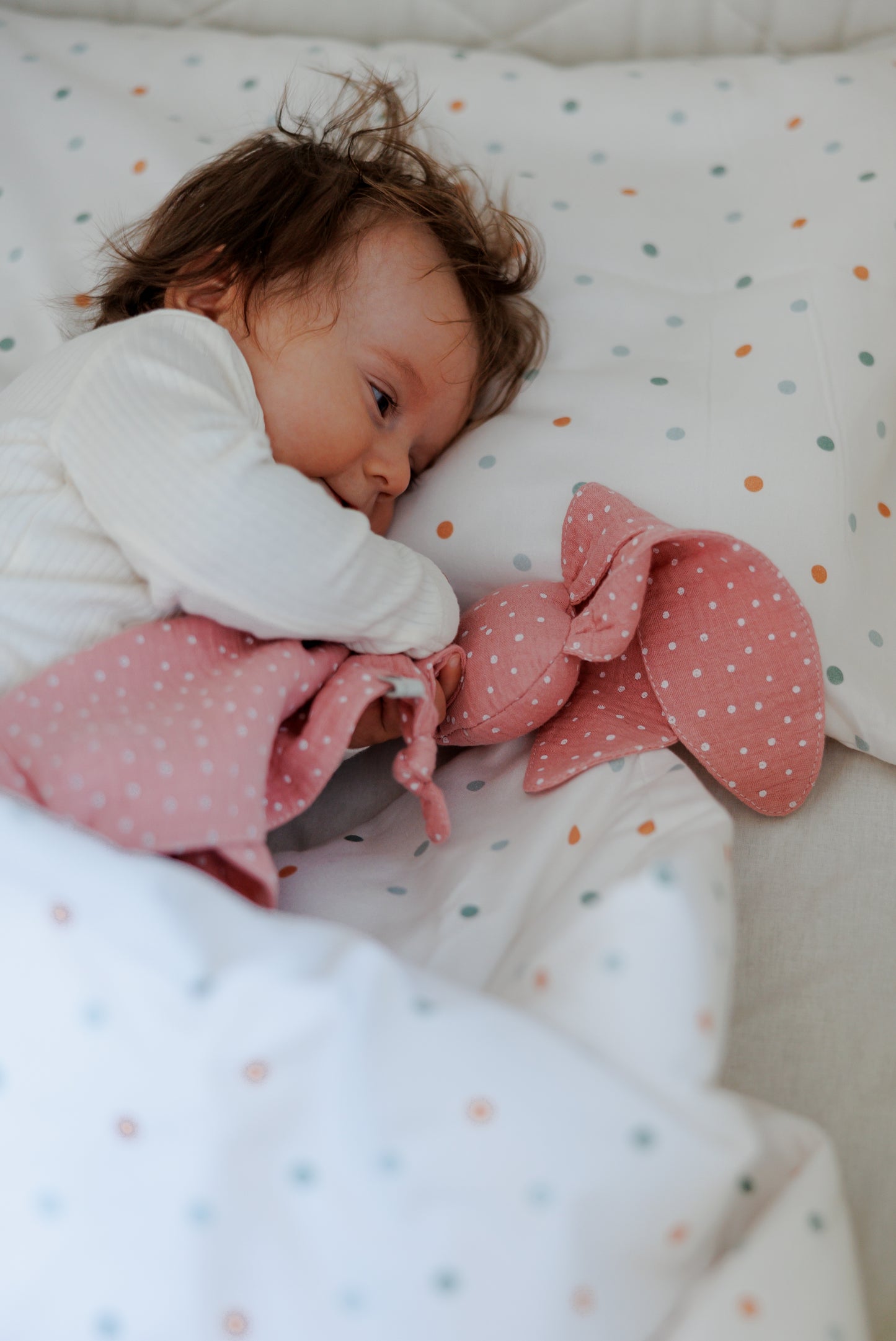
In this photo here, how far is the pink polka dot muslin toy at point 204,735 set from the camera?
672 mm

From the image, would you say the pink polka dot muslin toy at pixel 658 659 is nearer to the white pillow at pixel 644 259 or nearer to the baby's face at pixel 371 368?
the white pillow at pixel 644 259

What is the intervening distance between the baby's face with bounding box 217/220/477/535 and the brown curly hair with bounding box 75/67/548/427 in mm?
24

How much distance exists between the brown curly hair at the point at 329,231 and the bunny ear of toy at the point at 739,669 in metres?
0.34

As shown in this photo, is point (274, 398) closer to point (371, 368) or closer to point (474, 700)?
point (371, 368)

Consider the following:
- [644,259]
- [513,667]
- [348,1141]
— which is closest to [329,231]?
[644,259]

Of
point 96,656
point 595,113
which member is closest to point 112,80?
point 595,113

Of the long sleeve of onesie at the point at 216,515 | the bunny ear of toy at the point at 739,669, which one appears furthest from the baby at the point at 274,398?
the bunny ear of toy at the point at 739,669

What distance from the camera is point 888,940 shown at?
2.74 ft

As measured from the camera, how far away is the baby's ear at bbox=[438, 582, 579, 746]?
871 millimetres

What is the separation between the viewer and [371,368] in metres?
0.98

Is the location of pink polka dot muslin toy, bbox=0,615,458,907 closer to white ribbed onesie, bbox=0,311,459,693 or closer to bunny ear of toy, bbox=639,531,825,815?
white ribbed onesie, bbox=0,311,459,693

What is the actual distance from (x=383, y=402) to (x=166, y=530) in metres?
0.32

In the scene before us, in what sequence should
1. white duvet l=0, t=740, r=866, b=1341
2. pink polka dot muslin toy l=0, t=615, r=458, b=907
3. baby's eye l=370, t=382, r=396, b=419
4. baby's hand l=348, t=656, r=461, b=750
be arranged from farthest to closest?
baby's eye l=370, t=382, r=396, b=419 → baby's hand l=348, t=656, r=461, b=750 → pink polka dot muslin toy l=0, t=615, r=458, b=907 → white duvet l=0, t=740, r=866, b=1341

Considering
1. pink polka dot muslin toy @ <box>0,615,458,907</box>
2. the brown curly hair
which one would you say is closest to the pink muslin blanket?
pink polka dot muslin toy @ <box>0,615,458,907</box>
